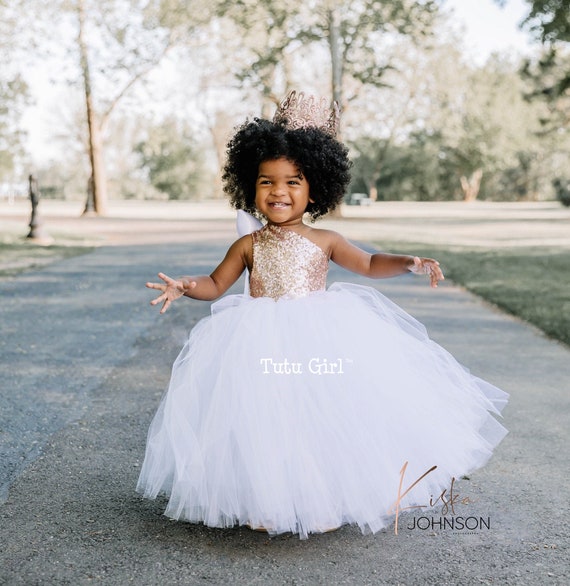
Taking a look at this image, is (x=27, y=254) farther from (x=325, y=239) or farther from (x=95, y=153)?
(x=95, y=153)

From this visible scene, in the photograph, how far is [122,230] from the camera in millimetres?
25891

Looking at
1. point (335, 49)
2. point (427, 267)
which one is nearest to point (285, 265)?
point (427, 267)

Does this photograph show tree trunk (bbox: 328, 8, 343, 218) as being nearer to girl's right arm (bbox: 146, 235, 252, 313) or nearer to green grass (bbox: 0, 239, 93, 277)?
green grass (bbox: 0, 239, 93, 277)

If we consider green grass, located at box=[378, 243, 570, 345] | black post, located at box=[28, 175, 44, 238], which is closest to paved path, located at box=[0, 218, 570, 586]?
green grass, located at box=[378, 243, 570, 345]

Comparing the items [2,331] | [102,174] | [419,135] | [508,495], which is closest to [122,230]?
[102,174]

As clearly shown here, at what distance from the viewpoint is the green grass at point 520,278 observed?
8.55 meters

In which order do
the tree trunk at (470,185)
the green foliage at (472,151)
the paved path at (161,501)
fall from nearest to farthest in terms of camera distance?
the paved path at (161,501) → the green foliage at (472,151) → the tree trunk at (470,185)

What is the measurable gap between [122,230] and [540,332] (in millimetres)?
20250

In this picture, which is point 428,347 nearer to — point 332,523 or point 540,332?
point 332,523

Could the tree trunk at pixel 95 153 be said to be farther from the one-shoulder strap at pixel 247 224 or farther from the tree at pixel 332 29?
the one-shoulder strap at pixel 247 224

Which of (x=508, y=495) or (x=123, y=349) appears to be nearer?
(x=508, y=495)

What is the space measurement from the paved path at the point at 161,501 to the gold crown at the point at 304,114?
1859 millimetres

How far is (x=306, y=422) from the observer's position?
9.26ft

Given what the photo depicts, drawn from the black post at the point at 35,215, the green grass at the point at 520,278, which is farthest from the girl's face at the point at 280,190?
the black post at the point at 35,215
